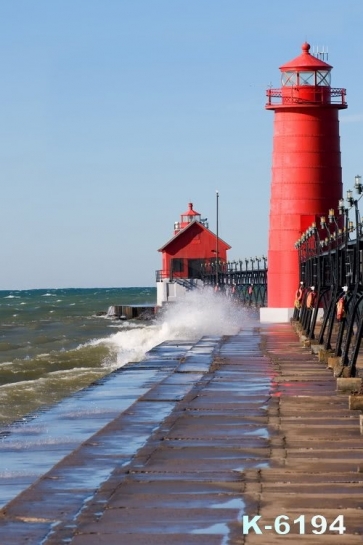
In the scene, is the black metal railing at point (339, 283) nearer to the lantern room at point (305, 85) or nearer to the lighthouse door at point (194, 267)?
the lantern room at point (305, 85)

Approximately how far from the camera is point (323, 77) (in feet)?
143

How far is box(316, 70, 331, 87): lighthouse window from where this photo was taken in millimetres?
43344

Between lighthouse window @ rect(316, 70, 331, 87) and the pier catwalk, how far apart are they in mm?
25965

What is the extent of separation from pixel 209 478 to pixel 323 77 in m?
33.9

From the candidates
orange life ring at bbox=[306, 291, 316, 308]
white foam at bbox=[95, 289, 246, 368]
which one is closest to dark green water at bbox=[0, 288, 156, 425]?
white foam at bbox=[95, 289, 246, 368]

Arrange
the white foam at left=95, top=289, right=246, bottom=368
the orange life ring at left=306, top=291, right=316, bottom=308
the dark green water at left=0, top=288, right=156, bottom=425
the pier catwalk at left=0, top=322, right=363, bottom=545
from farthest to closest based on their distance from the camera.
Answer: the white foam at left=95, top=289, right=246, bottom=368, the orange life ring at left=306, top=291, right=316, bottom=308, the dark green water at left=0, top=288, right=156, bottom=425, the pier catwalk at left=0, top=322, right=363, bottom=545

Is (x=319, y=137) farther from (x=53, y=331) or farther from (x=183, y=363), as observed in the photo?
(x=53, y=331)

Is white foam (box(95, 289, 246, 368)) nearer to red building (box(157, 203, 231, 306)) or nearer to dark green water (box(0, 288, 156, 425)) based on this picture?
dark green water (box(0, 288, 156, 425))

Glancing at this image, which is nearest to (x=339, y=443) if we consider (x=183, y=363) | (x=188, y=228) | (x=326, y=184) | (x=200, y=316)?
(x=183, y=363)

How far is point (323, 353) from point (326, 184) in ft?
61.7

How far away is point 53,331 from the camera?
7762 cm

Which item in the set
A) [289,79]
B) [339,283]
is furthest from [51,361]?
[339,283]

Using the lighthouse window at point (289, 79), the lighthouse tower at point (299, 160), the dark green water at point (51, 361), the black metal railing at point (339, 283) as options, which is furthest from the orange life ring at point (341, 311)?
the lighthouse window at point (289, 79)

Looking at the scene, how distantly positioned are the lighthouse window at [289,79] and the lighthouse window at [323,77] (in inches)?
31.9
